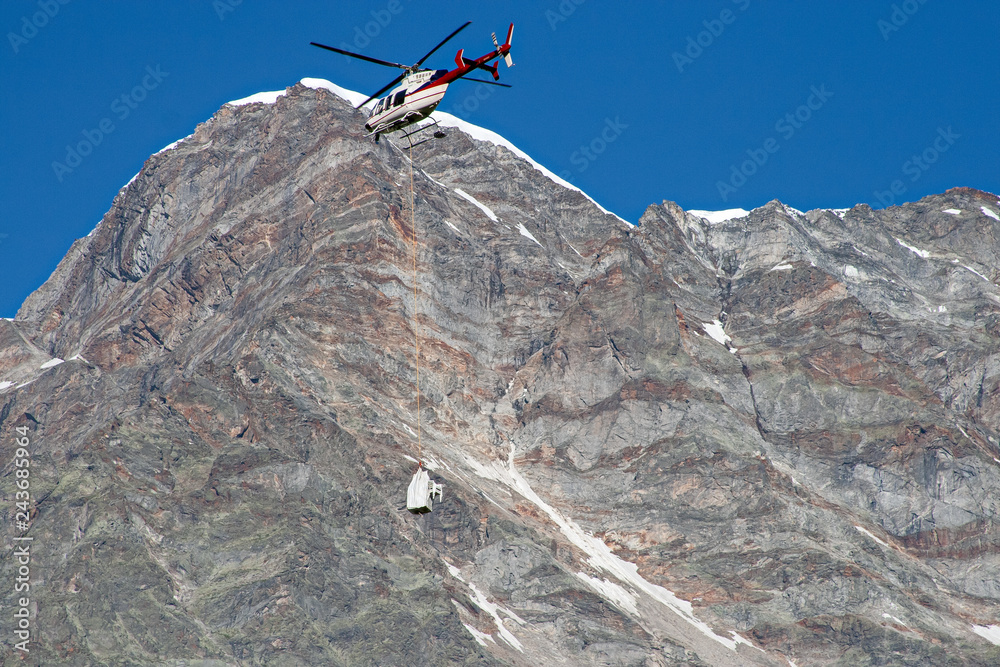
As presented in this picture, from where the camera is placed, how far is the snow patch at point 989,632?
178 meters

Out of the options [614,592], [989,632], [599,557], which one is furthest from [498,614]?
[989,632]

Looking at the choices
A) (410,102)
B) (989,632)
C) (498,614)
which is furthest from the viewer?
(989,632)

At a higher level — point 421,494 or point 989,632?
point 989,632

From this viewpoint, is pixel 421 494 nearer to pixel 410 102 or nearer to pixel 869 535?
pixel 410 102

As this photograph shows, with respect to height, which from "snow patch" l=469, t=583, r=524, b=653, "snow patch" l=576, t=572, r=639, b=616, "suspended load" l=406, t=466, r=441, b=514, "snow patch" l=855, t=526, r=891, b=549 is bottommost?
"suspended load" l=406, t=466, r=441, b=514

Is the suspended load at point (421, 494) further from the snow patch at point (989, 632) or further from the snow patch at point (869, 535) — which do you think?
the snow patch at point (869, 535)

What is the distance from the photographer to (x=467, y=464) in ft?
636

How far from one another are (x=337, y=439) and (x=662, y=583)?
4289 cm

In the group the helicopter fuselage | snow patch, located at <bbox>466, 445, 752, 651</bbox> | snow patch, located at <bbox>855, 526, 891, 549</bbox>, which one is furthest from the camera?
snow patch, located at <bbox>855, 526, 891, 549</bbox>

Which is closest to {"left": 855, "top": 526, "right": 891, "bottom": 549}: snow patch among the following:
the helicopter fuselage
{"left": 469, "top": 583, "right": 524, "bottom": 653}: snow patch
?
{"left": 469, "top": 583, "right": 524, "bottom": 653}: snow patch

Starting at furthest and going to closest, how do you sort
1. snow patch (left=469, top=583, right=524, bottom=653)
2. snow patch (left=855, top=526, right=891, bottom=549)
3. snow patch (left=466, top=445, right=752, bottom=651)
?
1. snow patch (left=855, top=526, right=891, bottom=549)
2. snow patch (left=466, top=445, right=752, bottom=651)
3. snow patch (left=469, top=583, right=524, bottom=653)

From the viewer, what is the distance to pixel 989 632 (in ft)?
592

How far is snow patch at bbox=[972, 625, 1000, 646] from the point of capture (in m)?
178

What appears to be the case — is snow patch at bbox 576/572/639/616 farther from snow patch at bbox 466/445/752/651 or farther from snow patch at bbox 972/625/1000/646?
snow patch at bbox 972/625/1000/646
